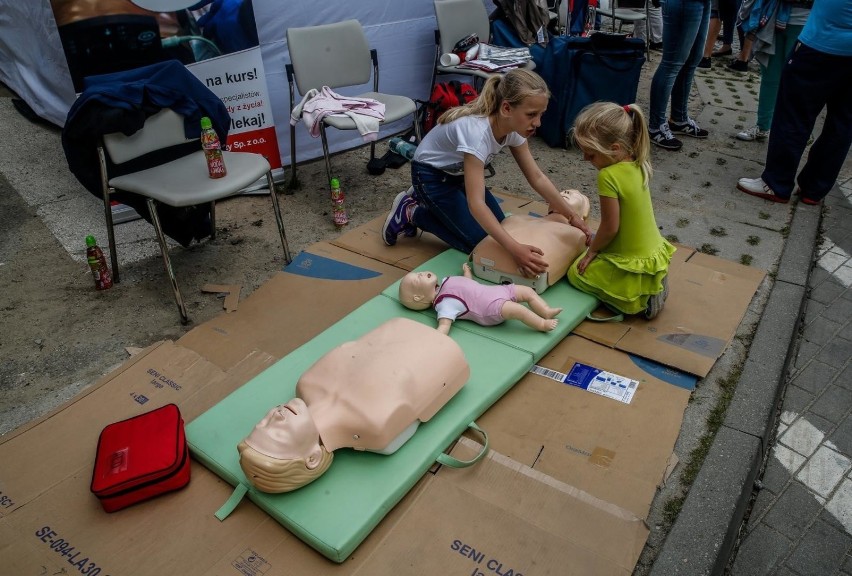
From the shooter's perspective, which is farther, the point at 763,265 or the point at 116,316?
the point at 763,265

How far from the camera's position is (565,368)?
2426 millimetres

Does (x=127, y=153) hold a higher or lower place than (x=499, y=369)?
higher

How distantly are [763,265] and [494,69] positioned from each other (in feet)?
8.17

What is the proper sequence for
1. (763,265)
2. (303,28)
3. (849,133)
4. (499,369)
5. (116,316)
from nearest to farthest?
(499,369), (116,316), (763,265), (849,133), (303,28)

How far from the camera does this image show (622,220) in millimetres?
2539

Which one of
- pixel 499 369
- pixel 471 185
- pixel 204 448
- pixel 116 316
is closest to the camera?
pixel 204 448

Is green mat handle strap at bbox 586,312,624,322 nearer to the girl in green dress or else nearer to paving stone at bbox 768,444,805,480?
the girl in green dress

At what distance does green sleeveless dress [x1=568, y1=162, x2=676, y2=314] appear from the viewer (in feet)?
8.09

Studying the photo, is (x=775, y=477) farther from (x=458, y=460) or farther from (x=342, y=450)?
(x=342, y=450)

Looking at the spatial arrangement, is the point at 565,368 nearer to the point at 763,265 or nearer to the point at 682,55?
the point at 763,265

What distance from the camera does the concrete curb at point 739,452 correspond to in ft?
5.90

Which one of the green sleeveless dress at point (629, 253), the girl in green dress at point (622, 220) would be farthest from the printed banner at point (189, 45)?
the green sleeveless dress at point (629, 253)

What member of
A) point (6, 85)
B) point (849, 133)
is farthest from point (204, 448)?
point (6, 85)

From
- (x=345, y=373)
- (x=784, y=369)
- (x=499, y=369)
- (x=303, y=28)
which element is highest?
(x=303, y=28)
